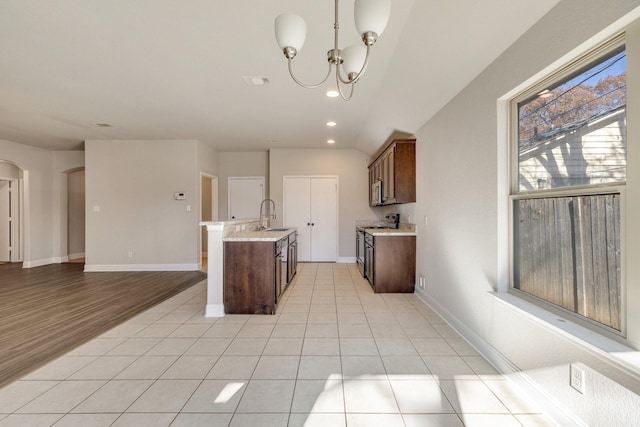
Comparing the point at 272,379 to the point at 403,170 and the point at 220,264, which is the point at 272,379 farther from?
the point at 403,170

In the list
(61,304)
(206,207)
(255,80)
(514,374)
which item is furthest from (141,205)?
(514,374)

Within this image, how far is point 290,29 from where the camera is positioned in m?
1.40

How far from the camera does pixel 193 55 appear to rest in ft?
8.39

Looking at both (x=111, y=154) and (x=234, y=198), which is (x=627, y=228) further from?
(x=111, y=154)

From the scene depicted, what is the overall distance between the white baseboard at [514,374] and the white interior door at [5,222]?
9453 mm

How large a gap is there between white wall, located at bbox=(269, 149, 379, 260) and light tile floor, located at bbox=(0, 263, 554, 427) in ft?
11.2

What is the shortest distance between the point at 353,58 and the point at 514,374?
228cm

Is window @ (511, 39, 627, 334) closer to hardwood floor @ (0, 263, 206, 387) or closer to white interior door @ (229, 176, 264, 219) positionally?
hardwood floor @ (0, 263, 206, 387)

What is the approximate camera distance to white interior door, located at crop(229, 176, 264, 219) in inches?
261

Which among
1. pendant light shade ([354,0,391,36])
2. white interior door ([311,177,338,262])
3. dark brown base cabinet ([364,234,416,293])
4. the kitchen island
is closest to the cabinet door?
dark brown base cabinet ([364,234,416,293])

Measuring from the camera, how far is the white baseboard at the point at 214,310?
124 inches

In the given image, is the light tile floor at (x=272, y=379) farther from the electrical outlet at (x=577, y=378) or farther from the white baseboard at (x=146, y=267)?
the white baseboard at (x=146, y=267)

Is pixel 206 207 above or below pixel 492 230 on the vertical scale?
above

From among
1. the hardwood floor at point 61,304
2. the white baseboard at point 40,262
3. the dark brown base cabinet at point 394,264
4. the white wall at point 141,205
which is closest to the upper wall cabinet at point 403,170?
the dark brown base cabinet at point 394,264
